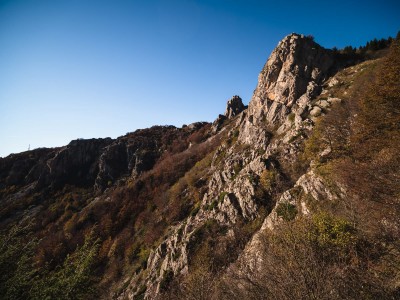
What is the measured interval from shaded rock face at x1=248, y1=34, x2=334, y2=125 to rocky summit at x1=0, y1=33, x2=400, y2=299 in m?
0.30

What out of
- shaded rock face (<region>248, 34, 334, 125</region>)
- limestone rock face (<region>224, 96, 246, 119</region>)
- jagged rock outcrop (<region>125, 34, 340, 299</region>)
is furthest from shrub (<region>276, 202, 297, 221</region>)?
limestone rock face (<region>224, 96, 246, 119</region>)

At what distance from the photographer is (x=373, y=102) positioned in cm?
2128

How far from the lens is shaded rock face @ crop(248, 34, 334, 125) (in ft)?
148

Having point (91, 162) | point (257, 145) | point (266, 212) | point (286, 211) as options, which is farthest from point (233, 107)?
point (286, 211)

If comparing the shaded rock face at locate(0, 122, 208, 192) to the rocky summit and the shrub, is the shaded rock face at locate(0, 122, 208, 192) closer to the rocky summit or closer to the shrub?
the rocky summit

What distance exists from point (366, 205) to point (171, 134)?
88065 mm

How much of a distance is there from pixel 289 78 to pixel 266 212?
3198 cm

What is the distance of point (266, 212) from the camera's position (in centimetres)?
2809

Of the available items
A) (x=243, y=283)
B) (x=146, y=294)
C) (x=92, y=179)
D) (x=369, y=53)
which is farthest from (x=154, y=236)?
(x=369, y=53)

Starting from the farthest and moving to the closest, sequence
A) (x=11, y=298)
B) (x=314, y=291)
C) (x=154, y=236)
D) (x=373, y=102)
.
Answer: (x=154, y=236)
(x=373, y=102)
(x=314, y=291)
(x=11, y=298)

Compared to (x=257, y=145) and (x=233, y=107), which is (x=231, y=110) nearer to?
(x=233, y=107)

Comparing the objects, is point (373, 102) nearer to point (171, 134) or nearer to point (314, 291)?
point (314, 291)

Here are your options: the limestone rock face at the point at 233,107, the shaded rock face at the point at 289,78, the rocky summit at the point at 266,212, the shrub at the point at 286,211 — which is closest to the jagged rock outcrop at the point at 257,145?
the shaded rock face at the point at 289,78

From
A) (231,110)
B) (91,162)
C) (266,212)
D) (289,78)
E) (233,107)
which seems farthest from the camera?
(91,162)
